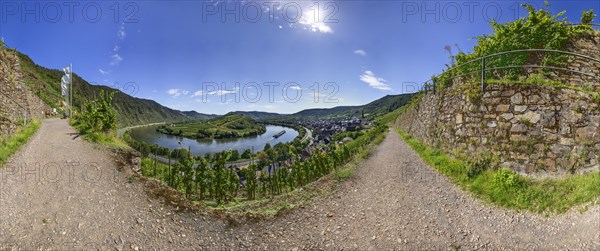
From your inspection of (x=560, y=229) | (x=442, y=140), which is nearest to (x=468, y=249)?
(x=560, y=229)

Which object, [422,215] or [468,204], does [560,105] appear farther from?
[422,215]

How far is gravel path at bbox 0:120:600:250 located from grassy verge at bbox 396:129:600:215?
347mm

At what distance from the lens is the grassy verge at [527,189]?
18.7 ft

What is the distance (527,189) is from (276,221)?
7393mm

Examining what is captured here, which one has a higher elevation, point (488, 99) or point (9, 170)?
point (488, 99)

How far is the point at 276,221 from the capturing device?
7820 mm

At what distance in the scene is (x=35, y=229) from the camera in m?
5.55

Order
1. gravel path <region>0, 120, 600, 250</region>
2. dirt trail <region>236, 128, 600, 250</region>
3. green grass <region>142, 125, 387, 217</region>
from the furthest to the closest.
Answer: green grass <region>142, 125, 387, 217</region>, gravel path <region>0, 120, 600, 250</region>, dirt trail <region>236, 128, 600, 250</region>

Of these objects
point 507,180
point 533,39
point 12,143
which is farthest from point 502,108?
point 12,143

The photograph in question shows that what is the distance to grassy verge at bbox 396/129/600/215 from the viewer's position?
5.71 metres

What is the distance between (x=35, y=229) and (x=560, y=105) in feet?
47.6

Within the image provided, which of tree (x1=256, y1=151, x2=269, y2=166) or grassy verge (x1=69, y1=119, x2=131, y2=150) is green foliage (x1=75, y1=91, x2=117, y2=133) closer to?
grassy verge (x1=69, y1=119, x2=131, y2=150)

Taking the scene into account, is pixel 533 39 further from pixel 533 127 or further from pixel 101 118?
pixel 101 118

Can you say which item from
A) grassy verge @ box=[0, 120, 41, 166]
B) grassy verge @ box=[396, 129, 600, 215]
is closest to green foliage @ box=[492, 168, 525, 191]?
grassy verge @ box=[396, 129, 600, 215]
